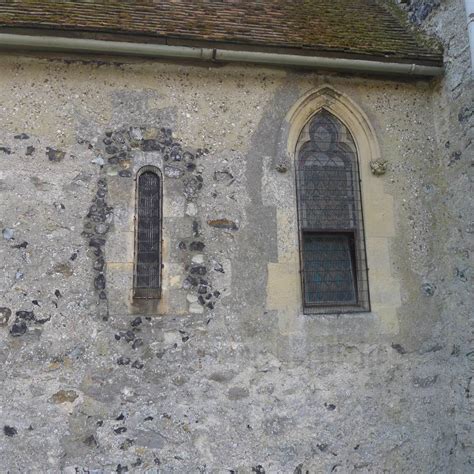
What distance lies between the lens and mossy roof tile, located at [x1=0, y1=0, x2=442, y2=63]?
531 cm

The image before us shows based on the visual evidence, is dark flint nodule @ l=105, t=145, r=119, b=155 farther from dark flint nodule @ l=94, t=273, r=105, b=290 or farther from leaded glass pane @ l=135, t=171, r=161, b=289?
dark flint nodule @ l=94, t=273, r=105, b=290

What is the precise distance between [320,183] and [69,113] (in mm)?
2708

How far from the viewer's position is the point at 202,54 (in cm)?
538

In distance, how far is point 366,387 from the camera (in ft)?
17.3

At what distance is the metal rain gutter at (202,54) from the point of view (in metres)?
5.11

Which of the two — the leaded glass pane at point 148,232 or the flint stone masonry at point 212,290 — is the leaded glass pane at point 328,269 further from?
the leaded glass pane at point 148,232

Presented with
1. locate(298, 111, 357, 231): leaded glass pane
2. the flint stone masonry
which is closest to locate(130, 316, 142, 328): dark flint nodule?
the flint stone masonry

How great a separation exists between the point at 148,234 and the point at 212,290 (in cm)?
85

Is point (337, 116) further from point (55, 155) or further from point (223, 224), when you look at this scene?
point (55, 155)

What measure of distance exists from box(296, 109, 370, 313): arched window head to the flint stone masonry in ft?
0.47

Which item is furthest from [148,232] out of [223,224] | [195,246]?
[223,224]

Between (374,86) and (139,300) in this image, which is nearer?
(139,300)

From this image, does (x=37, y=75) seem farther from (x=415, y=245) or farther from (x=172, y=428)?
(x=415, y=245)

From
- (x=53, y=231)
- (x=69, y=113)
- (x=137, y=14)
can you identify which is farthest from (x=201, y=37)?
(x=53, y=231)
